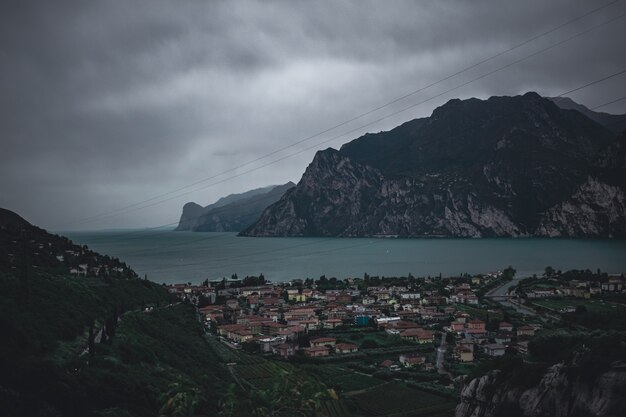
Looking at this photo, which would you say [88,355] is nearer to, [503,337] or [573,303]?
[503,337]

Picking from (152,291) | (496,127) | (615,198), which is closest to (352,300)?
(152,291)

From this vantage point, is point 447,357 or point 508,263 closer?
point 447,357

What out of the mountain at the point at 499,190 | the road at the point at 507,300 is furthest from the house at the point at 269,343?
the mountain at the point at 499,190

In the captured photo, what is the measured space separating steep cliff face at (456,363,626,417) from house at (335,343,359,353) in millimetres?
14231

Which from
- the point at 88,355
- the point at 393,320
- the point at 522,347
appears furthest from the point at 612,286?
the point at 88,355

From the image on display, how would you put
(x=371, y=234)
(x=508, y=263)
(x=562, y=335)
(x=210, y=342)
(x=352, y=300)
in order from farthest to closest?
(x=371, y=234)
(x=508, y=263)
(x=352, y=300)
(x=210, y=342)
(x=562, y=335)

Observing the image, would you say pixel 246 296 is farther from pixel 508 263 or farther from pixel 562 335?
pixel 508 263

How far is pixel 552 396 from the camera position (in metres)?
14.4

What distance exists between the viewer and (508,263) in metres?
81.9

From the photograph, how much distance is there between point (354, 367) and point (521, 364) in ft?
39.8

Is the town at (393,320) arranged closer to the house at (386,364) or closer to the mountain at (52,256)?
the house at (386,364)

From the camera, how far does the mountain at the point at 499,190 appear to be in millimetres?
139125

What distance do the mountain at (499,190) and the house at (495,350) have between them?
12459cm

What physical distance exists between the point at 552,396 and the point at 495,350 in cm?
1621
